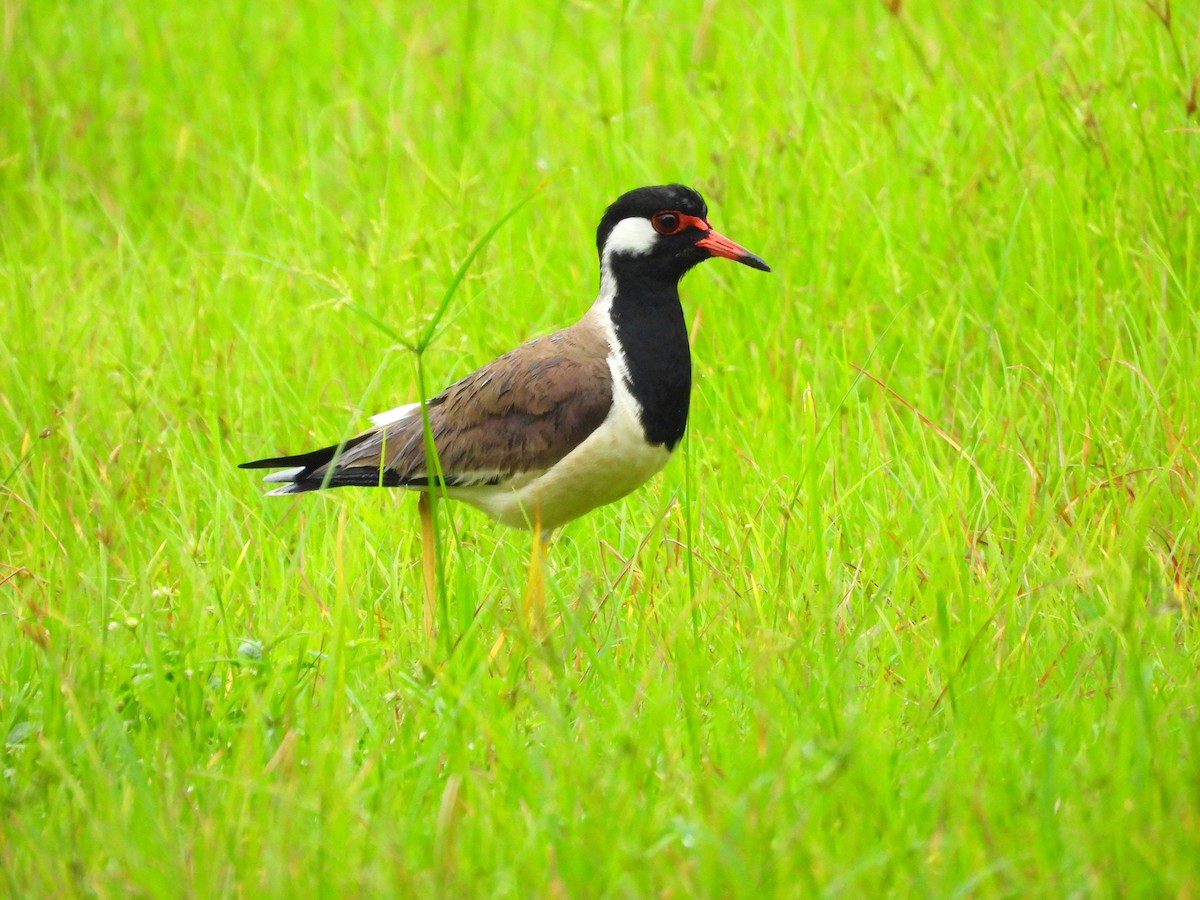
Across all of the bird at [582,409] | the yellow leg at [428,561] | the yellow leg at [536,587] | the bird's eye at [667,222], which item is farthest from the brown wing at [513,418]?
the bird's eye at [667,222]

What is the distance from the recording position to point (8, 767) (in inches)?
126

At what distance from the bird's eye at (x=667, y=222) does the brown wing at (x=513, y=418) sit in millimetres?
396

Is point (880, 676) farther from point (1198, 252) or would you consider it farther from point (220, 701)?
point (1198, 252)

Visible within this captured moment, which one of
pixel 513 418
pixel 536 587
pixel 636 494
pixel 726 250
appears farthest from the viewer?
pixel 636 494

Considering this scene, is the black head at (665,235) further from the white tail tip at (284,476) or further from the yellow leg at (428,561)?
the white tail tip at (284,476)

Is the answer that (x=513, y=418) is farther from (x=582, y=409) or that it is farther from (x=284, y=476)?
(x=284, y=476)

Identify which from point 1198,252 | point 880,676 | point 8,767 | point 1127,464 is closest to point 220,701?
point 8,767

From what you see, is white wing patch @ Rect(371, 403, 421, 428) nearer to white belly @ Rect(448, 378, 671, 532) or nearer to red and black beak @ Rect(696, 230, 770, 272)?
white belly @ Rect(448, 378, 671, 532)

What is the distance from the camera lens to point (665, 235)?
4.36 m

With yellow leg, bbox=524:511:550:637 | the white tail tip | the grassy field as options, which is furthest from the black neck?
the white tail tip

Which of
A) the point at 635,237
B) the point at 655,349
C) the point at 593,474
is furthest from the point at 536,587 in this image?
the point at 635,237

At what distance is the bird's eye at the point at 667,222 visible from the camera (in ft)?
14.2

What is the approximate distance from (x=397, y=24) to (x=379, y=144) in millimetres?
1646

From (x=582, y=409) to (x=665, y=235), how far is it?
66 centimetres
